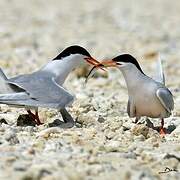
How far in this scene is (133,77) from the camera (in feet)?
20.0

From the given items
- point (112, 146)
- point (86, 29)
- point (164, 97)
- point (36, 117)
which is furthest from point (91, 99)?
point (86, 29)

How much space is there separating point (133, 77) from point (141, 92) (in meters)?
0.14

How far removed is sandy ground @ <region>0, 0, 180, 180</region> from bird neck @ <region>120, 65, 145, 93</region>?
307 mm

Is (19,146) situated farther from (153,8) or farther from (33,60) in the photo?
(153,8)

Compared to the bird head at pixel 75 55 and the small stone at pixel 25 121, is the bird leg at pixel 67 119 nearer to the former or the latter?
the small stone at pixel 25 121

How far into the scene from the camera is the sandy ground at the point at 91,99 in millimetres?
4359

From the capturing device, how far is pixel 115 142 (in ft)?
17.0

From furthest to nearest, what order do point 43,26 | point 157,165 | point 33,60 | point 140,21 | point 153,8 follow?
point 153,8 < point 140,21 < point 43,26 < point 33,60 < point 157,165

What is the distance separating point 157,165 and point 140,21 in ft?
42.5

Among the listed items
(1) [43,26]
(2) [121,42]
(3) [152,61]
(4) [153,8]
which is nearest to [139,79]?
(3) [152,61]

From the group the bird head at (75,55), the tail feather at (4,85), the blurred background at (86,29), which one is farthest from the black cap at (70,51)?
the blurred background at (86,29)

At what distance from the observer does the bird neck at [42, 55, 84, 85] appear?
6086mm

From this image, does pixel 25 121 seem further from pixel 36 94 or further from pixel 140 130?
pixel 140 130

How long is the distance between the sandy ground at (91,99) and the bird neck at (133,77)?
12.1 inches
